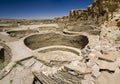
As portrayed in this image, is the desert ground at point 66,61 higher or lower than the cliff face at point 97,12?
lower

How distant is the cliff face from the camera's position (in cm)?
1607

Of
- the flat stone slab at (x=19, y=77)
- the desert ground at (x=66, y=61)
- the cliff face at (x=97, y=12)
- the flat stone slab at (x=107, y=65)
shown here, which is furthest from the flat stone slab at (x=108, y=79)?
the cliff face at (x=97, y=12)

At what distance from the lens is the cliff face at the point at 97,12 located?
16066 millimetres

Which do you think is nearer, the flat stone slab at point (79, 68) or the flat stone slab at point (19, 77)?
the flat stone slab at point (79, 68)

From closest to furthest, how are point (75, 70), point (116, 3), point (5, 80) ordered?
point (75, 70), point (5, 80), point (116, 3)

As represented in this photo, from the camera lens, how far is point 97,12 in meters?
20.6

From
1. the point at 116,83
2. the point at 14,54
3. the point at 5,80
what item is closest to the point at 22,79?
the point at 5,80

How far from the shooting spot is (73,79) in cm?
290

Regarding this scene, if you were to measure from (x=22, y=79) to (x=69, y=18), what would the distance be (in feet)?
80.4

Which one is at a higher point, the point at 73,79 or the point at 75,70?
the point at 75,70

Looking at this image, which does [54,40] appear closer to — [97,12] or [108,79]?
[108,79]

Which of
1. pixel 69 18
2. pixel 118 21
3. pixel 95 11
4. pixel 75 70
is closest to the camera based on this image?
pixel 75 70

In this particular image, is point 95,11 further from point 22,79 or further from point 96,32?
point 22,79

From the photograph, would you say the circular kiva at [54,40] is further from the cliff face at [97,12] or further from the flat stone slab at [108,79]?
the flat stone slab at [108,79]
